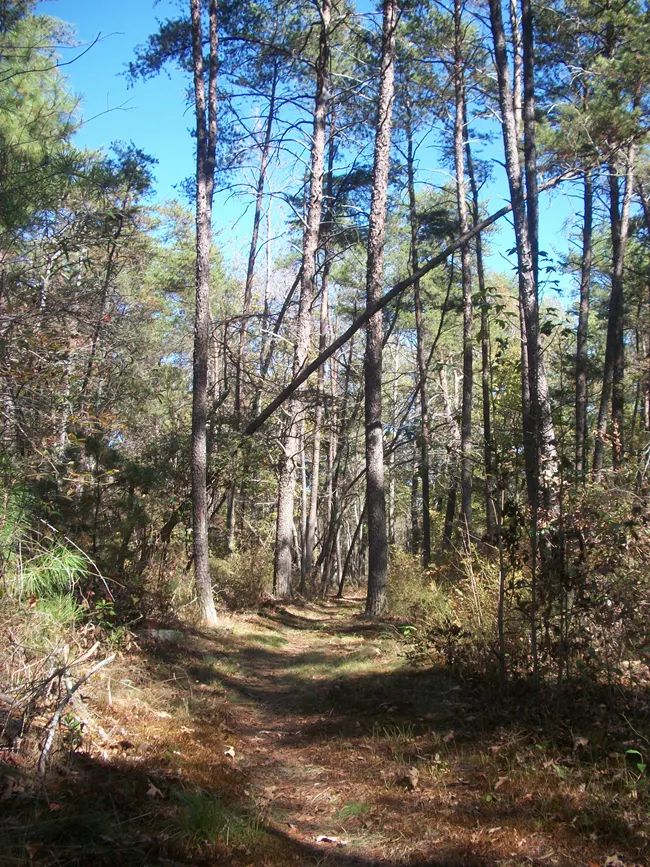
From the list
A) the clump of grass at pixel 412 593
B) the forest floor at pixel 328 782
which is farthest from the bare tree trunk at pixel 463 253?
the forest floor at pixel 328 782

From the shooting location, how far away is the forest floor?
3.37 metres

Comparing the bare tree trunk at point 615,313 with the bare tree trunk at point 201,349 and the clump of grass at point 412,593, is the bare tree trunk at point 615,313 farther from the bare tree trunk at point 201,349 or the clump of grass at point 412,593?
the bare tree trunk at point 201,349

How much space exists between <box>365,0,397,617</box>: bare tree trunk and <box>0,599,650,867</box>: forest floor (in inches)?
190

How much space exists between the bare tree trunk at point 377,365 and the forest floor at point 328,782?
482 cm

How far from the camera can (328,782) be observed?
15.5ft

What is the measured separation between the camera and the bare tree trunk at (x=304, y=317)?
14195mm

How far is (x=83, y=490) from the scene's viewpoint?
935 cm

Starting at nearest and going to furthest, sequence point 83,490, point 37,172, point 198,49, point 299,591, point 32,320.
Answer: point 32,320, point 37,172, point 83,490, point 198,49, point 299,591

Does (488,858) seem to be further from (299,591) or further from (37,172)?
(299,591)

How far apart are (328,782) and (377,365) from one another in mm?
8381

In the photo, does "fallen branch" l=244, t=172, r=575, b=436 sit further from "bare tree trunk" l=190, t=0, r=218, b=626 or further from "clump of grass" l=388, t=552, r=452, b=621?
"clump of grass" l=388, t=552, r=452, b=621

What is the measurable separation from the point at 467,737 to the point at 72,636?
128 inches

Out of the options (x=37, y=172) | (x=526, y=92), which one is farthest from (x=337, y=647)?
(x=526, y=92)

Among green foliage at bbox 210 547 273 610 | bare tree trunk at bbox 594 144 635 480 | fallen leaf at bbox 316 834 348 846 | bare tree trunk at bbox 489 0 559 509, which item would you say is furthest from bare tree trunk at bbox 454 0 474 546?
fallen leaf at bbox 316 834 348 846
